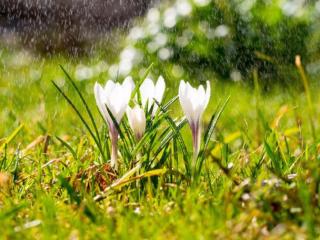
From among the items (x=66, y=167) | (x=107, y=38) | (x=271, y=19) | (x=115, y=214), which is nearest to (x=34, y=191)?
(x=66, y=167)

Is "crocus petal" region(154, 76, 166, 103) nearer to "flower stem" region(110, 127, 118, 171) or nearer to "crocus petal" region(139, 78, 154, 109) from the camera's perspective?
"crocus petal" region(139, 78, 154, 109)

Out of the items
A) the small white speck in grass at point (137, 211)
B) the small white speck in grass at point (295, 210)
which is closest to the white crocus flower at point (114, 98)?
the small white speck in grass at point (137, 211)

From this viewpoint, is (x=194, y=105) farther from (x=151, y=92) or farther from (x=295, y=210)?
(x=295, y=210)

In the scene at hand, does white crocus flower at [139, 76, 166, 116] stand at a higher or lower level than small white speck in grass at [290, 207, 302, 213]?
higher

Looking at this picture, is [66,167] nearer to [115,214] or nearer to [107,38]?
[115,214]

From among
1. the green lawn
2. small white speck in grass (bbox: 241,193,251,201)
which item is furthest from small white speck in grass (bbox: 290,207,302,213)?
small white speck in grass (bbox: 241,193,251,201)

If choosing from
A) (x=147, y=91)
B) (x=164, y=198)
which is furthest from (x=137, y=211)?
(x=147, y=91)
